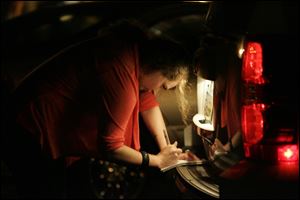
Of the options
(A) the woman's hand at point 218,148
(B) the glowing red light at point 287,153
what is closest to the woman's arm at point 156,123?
(A) the woman's hand at point 218,148

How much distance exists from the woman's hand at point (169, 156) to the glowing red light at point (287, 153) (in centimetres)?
73

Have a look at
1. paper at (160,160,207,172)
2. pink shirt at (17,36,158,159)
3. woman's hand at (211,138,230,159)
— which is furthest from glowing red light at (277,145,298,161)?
pink shirt at (17,36,158,159)

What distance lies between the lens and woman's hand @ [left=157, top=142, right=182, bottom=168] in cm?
338

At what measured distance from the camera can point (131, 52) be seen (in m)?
3.23

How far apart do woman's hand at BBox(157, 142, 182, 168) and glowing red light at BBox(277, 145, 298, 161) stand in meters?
0.73

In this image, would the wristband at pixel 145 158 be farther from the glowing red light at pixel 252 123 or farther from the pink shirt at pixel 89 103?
the glowing red light at pixel 252 123

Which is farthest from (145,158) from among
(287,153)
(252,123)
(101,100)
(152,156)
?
(287,153)

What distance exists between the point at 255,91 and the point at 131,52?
74 centimetres

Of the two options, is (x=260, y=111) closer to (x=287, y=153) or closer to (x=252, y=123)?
(x=252, y=123)

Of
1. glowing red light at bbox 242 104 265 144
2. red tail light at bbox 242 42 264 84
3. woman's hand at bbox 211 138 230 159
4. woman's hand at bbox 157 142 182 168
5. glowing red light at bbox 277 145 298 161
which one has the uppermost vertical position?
red tail light at bbox 242 42 264 84

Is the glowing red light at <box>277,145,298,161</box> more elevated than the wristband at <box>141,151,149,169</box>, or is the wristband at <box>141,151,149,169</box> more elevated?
the glowing red light at <box>277,145,298,161</box>

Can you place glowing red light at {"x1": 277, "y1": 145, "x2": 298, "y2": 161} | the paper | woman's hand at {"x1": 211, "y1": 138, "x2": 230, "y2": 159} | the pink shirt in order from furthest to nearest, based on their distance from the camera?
1. the paper
2. the pink shirt
3. woman's hand at {"x1": 211, "y1": 138, "x2": 230, "y2": 159}
4. glowing red light at {"x1": 277, "y1": 145, "x2": 298, "y2": 161}

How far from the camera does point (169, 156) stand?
339cm

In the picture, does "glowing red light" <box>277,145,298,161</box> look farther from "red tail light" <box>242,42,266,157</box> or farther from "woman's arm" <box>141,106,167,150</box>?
"woman's arm" <box>141,106,167,150</box>
